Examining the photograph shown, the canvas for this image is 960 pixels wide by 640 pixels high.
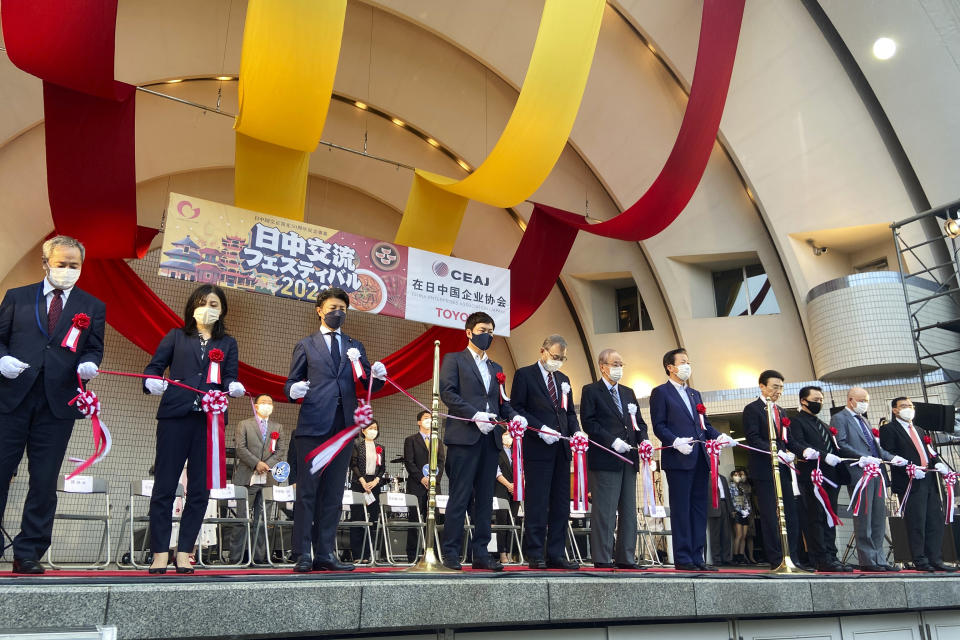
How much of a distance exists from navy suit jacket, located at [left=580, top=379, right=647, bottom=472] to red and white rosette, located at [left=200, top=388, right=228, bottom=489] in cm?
224

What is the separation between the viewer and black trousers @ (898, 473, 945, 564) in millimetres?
5980

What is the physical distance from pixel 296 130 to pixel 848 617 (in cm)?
580

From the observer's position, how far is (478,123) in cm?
1068

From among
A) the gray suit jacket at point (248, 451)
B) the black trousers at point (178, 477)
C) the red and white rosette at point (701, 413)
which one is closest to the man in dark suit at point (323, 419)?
the black trousers at point (178, 477)

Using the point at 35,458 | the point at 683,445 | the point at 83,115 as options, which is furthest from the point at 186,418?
the point at 83,115

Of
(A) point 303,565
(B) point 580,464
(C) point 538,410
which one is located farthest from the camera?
(C) point 538,410

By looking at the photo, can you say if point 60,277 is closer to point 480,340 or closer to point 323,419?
point 323,419

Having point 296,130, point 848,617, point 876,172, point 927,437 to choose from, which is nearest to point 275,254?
point 296,130

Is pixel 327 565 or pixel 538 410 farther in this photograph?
pixel 538 410

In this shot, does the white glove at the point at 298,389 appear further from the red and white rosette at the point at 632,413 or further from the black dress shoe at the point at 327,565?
the red and white rosette at the point at 632,413

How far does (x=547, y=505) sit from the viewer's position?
14.5 ft

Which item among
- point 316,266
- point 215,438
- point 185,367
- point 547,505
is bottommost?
point 547,505

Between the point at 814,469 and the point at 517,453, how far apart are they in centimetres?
273

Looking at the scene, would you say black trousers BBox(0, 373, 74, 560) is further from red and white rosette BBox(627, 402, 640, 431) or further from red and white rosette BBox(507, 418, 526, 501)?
red and white rosette BBox(627, 402, 640, 431)
